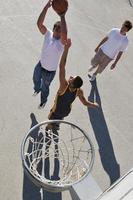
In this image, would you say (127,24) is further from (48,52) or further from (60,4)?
(60,4)

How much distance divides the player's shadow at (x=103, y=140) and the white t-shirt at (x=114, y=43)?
3.17ft

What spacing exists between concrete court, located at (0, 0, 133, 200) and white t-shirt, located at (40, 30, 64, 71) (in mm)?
1167

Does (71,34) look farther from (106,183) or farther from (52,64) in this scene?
(106,183)

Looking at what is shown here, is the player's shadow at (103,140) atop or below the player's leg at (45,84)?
below

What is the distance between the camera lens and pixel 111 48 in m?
11.0

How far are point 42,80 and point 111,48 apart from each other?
74.6 inches

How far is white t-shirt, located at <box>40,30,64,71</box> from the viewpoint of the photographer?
9.27 m

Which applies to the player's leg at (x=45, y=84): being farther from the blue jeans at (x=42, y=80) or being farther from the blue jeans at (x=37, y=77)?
the blue jeans at (x=37, y=77)

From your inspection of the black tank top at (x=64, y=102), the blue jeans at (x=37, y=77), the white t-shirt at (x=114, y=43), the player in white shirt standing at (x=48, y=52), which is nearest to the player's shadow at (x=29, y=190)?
the black tank top at (x=64, y=102)

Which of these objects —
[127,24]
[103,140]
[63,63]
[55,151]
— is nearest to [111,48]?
[127,24]

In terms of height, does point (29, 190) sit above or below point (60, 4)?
below

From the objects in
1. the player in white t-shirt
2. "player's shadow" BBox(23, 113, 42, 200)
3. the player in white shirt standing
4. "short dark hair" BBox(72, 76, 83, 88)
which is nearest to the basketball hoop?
"player's shadow" BBox(23, 113, 42, 200)

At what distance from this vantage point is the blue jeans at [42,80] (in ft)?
32.3

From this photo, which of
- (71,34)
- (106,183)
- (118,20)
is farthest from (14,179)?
(118,20)
